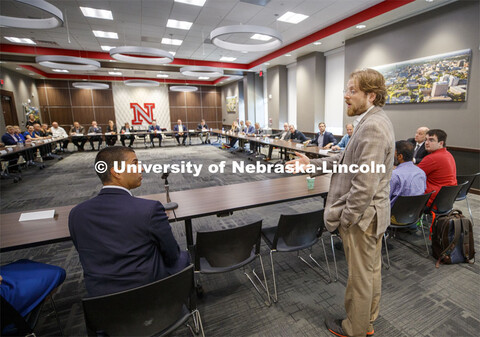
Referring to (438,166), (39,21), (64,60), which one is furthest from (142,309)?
(64,60)

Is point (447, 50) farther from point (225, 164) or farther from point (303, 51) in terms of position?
point (225, 164)

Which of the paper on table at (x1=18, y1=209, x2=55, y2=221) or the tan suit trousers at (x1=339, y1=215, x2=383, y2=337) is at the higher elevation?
the paper on table at (x1=18, y1=209, x2=55, y2=221)

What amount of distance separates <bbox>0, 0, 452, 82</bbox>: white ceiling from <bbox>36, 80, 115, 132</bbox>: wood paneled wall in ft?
20.3

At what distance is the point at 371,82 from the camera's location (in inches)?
51.6

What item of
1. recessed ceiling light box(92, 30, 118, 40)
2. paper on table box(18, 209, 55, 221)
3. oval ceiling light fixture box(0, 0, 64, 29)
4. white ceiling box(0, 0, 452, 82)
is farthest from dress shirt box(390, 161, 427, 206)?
recessed ceiling light box(92, 30, 118, 40)

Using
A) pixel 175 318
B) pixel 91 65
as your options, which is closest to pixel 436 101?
pixel 175 318

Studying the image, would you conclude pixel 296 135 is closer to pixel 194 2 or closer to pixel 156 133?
pixel 194 2

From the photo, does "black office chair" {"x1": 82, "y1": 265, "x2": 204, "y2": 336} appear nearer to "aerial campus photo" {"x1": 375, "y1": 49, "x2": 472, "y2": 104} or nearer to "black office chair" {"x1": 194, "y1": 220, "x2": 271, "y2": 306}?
"black office chair" {"x1": 194, "y1": 220, "x2": 271, "y2": 306}

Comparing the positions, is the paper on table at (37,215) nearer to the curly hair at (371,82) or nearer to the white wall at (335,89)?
the curly hair at (371,82)

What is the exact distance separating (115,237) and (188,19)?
6322 millimetres

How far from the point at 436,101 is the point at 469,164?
132 centimetres

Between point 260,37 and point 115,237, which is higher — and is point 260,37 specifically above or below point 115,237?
above

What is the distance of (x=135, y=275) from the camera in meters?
1.19

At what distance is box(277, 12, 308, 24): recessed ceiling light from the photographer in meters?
5.72
